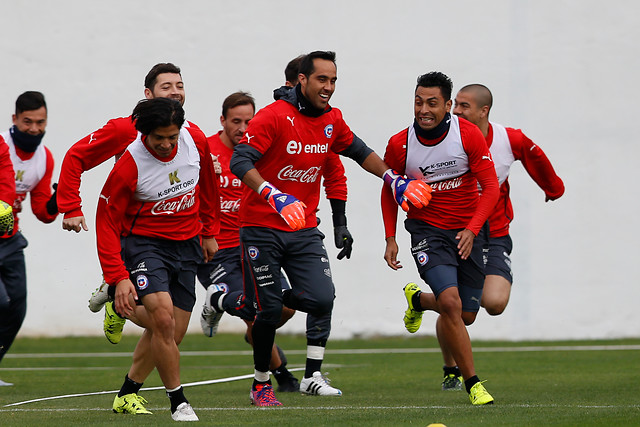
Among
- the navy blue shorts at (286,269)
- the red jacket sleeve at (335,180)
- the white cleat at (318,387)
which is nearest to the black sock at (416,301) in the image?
the white cleat at (318,387)

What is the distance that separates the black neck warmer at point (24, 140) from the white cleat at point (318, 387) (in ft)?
11.3

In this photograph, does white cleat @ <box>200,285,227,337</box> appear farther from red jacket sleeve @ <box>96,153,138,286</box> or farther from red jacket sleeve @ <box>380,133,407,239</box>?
red jacket sleeve @ <box>96,153,138,286</box>

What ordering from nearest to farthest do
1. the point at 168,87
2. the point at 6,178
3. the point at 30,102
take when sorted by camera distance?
1. the point at 168,87
2. the point at 6,178
3. the point at 30,102

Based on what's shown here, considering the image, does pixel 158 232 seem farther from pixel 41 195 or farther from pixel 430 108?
pixel 41 195

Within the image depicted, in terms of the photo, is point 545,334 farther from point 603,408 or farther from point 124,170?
point 124,170

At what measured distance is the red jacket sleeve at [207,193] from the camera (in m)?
6.53

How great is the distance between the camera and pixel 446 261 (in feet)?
23.1

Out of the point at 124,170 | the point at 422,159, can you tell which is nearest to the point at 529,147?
the point at 422,159

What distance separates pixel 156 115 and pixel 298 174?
4.08 ft

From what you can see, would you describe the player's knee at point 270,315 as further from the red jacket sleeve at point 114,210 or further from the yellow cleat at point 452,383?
the yellow cleat at point 452,383

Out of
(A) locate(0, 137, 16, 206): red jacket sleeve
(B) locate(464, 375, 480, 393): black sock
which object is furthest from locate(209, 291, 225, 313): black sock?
(B) locate(464, 375, 480, 393): black sock

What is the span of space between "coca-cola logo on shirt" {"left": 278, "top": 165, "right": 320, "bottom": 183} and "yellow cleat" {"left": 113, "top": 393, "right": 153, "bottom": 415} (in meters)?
1.69

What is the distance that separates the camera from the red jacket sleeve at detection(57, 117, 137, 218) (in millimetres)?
6715

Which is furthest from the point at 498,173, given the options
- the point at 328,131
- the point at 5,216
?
the point at 5,216
